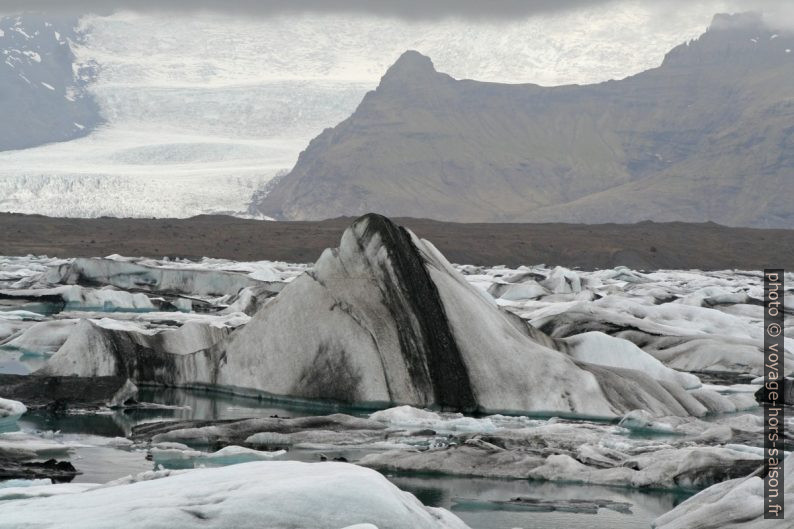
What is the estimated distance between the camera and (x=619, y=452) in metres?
13.5

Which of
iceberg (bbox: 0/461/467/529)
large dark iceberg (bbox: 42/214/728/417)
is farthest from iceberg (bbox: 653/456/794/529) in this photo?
large dark iceberg (bbox: 42/214/728/417)

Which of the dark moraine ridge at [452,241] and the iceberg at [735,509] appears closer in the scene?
the iceberg at [735,509]

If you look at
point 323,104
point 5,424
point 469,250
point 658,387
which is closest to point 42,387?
point 5,424

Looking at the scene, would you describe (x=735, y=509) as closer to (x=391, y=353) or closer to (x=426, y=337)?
(x=426, y=337)

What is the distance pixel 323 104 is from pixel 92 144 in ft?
145

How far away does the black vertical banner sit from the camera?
8555 millimetres

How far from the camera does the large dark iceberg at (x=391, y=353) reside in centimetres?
1747

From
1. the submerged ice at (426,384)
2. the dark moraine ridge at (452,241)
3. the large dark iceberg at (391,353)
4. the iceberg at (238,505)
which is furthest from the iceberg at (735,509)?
the dark moraine ridge at (452,241)

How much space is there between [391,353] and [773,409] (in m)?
6.07

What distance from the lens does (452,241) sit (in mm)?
100062

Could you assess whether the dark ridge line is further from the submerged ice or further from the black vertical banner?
the black vertical banner

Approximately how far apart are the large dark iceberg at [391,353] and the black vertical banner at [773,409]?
1.65 meters

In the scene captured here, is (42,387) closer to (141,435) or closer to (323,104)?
(141,435)

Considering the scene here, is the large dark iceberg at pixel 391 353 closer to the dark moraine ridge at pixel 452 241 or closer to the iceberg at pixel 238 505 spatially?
the iceberg at pixel 238 505
